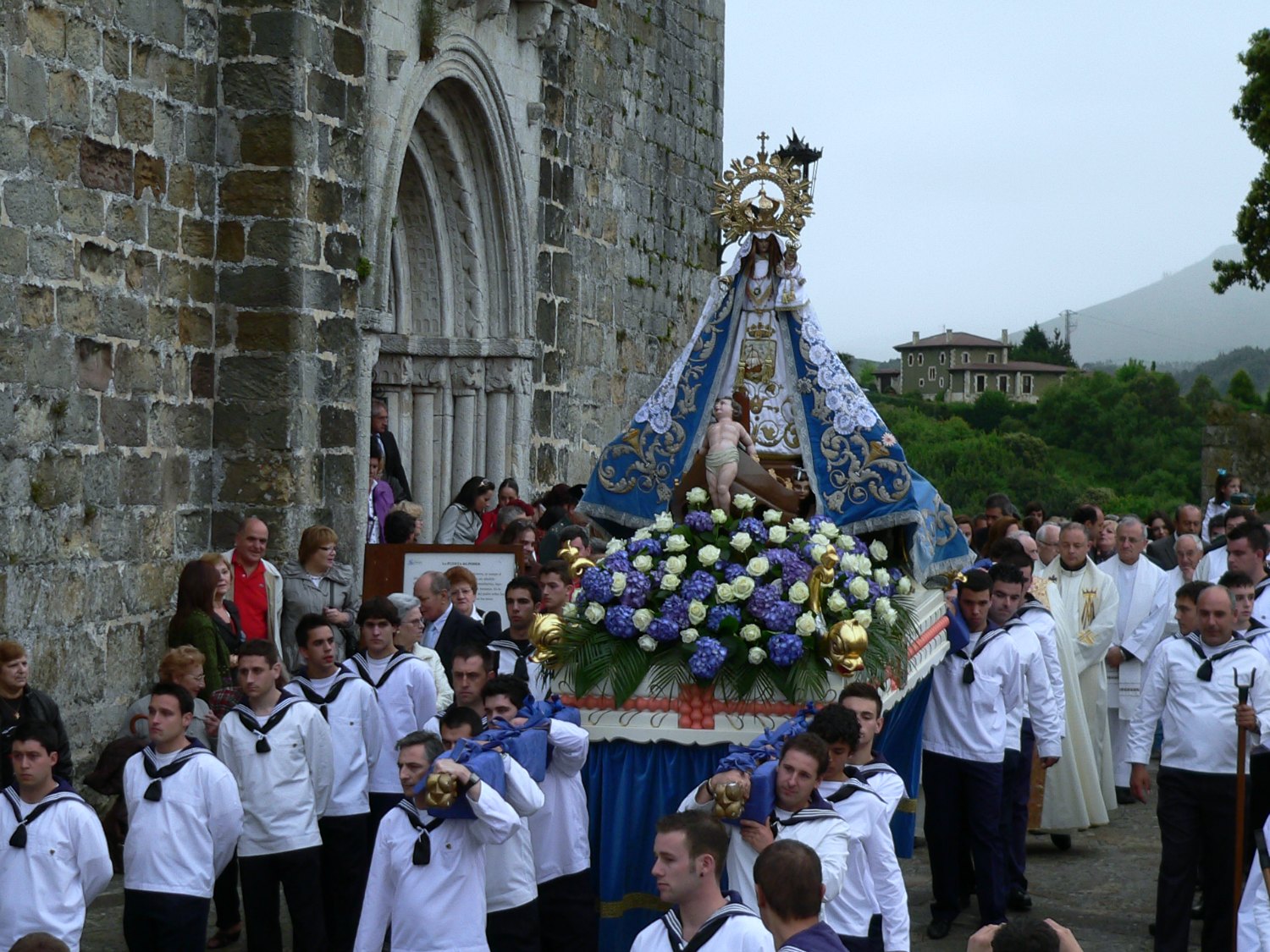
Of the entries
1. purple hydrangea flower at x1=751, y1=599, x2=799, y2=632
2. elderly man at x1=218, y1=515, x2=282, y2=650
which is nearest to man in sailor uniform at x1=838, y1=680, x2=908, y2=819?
purple hydrangea flower at x1=751, y1=599, x2=799, y2=632

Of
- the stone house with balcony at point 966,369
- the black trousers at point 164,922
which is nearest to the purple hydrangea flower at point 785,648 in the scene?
the black trousers at point 164,922

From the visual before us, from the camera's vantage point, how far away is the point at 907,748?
29.8 ft

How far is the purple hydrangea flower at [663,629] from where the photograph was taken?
7402 millimetres

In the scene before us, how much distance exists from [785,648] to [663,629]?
1.59 ft

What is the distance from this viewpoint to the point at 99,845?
6.39 metres

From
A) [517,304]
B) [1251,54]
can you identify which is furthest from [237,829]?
[1251,54]

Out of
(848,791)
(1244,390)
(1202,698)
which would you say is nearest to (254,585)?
(848,791)

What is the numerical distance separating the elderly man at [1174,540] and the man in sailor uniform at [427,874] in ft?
29.6

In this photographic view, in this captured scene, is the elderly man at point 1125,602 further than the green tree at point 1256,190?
No

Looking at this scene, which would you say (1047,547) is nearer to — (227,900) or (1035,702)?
(1035,702)

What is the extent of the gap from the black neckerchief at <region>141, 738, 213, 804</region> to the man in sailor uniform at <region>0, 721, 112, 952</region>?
338mm

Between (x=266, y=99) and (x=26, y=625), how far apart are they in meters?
3.35

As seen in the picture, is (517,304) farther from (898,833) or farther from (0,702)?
(0,702)

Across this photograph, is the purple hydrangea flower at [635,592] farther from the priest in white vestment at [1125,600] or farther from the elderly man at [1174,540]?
the elderly man at [1174,540]
